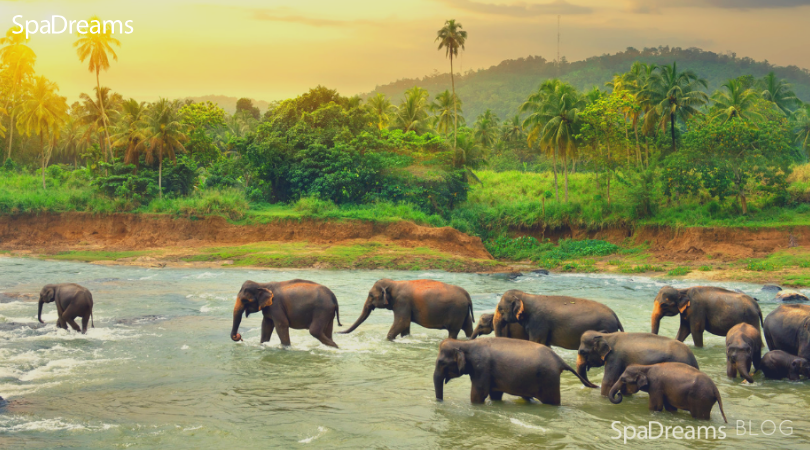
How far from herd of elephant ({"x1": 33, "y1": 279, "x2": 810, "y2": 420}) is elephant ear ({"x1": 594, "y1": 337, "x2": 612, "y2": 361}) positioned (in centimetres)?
1

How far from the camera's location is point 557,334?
1132 cm

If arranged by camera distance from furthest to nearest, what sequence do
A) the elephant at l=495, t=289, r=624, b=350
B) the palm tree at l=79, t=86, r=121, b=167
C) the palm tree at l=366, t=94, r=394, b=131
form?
the palm tree at l=366, t=94, r=394, b=131 → the palm tree at l=79, t=86, r=121, b=167 → the elephant at l=495, t=289, r=624, b=350

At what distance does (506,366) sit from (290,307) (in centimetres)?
544

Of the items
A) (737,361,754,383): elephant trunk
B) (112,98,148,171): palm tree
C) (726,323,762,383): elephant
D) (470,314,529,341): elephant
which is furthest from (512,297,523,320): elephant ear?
(112,98,148,171): palm tree

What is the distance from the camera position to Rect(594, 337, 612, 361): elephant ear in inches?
376

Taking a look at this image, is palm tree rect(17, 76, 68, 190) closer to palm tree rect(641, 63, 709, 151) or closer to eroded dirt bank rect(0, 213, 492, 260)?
eroded dirt bank rect(0, 213, 492, 260)

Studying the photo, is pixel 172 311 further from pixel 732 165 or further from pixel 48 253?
pixel 732 165

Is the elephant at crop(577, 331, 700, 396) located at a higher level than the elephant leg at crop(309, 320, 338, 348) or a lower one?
higher

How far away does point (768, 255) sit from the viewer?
32250 millimetres

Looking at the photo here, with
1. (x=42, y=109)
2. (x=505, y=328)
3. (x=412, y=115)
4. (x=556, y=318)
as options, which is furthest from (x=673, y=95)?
(x=42, y=109)

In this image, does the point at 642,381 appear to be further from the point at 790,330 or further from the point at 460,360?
the point at 790,330

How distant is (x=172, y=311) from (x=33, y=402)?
8.88m

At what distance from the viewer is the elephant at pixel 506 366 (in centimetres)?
882

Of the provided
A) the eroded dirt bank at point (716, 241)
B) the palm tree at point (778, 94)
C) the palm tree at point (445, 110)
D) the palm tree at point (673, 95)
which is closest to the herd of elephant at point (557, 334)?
the eroded dirt bank at point (716, 241)
